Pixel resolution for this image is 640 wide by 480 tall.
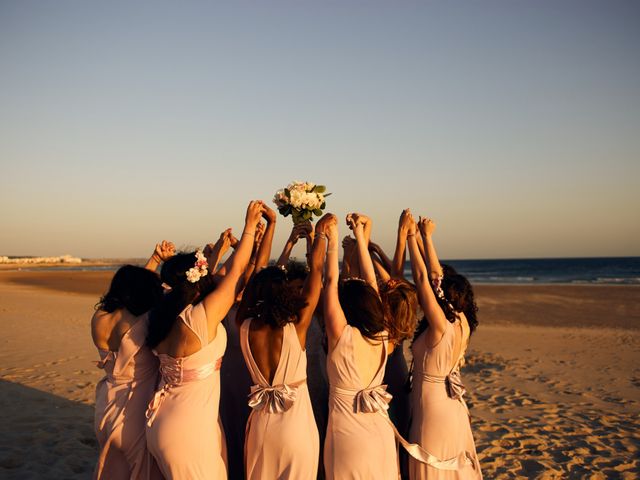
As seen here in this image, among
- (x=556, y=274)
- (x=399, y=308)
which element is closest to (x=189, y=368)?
(x=399, y=308)

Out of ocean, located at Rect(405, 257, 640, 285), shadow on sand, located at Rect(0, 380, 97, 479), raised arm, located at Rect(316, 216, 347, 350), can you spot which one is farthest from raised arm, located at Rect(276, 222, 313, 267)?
ocean, located at Rect(405, 257, 640, 285)

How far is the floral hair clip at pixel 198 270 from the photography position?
3566 millimetres

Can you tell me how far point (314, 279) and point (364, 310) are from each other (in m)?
0.42

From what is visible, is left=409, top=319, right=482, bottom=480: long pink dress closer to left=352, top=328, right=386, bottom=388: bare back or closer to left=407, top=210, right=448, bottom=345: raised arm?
left=407, top=210, right=448, bottom=345: raised arm

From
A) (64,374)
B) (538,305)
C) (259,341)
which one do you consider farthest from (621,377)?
(538,305)

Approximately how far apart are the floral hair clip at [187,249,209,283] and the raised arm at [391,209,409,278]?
1.83 meters

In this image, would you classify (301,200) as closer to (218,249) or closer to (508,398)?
(218,249)

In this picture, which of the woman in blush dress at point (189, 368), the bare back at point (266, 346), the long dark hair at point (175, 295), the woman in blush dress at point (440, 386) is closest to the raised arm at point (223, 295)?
the woman in blush dress at point (189, 368)

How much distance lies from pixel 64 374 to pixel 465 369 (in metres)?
8.25

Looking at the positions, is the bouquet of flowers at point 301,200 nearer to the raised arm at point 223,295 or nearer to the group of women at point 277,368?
the group of women at point 277,368

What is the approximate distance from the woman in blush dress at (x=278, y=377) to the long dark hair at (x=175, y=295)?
1.09 ft

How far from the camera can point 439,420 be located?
4.05m

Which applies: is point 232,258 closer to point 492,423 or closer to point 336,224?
point 336,224

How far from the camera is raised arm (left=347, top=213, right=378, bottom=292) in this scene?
3.93 metres
